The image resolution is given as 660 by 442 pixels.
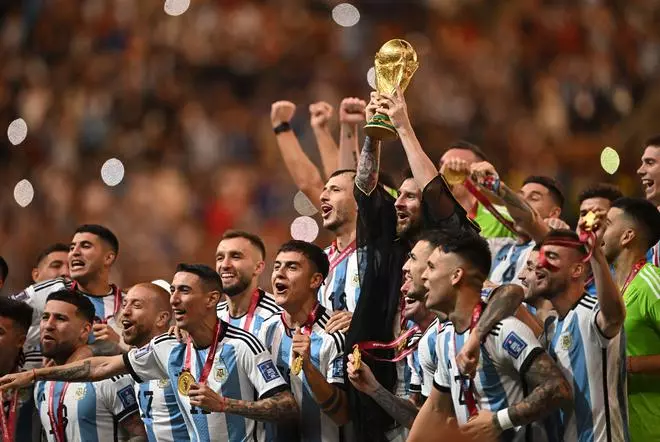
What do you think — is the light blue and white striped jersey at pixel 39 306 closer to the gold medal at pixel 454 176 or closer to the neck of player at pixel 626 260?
the gold medal at pixel 454 176

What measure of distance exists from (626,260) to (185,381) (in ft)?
7.44

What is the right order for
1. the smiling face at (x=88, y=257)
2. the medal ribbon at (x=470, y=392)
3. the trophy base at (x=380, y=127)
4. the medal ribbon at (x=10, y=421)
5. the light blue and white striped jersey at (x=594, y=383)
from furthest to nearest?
the smiling face at (x=88, y=257), the medal ribbon at (x=10, y=421), the trophy base at (x=380, y=127), the light blue and white striped jersey at (x=594, y=383), the medal ribbon at (x=470, y=392)

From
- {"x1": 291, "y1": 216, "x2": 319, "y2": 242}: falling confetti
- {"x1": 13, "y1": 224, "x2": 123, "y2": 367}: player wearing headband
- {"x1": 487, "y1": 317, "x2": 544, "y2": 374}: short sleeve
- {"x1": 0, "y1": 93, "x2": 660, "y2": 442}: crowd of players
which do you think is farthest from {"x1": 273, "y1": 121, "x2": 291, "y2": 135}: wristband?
{"x1": 487, "y1": 317, "x2": 544, "y2": 374}: short sleeve

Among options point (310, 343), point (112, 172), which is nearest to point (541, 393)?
point (310, 343)

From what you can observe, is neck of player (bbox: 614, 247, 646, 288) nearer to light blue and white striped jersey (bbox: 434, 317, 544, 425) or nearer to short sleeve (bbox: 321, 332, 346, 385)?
light blue and white striped jersey (bbox: 434, 317, 544, 425)

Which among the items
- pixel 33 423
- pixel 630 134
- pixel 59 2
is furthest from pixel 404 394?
pixel 59 2

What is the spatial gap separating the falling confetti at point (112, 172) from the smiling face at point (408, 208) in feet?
22.8

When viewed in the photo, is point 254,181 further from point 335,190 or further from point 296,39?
point 335,190

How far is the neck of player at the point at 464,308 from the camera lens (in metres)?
6.18

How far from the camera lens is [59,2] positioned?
15328 millimetres

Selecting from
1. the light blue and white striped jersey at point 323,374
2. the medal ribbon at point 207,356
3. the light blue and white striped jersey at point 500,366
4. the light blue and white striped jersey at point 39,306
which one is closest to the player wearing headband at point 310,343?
the light blue and white striped jersey at point 323,374

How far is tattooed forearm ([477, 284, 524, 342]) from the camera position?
6.06 meters

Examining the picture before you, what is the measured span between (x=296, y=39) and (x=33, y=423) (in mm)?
7340

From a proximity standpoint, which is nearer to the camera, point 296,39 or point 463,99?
point 463,99
